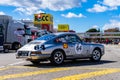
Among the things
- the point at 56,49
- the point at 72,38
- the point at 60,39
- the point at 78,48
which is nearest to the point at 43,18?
the point at 72,38

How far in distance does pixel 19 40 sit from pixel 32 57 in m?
20.1

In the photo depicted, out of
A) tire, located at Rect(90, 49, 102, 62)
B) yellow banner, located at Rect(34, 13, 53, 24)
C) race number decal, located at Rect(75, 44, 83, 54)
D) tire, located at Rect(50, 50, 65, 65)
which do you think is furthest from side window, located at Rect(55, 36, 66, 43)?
yellow banner, located at Rect(34, 13, 53, 24)

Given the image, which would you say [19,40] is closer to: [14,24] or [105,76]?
[14,24]

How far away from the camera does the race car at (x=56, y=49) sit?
14.9 meters

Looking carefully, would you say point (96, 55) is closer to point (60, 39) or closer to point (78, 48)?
point (78, 48)

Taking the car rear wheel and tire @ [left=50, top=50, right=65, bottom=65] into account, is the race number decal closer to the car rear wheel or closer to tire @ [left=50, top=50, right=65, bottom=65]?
tire @ [left=50, top=50, right=65, bottom=65]

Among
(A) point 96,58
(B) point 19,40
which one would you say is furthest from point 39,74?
(B) point 19,40

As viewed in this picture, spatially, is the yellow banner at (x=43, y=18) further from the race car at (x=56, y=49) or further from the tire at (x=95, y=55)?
the race car at (x=56, y=49)

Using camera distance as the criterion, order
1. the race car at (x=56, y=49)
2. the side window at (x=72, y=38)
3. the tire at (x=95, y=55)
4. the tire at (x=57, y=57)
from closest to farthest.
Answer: the race car at (x=56, y=49) → the tire at (x=57, y=57) → the side window at (x=72, y=38) → the tire at (x=95, y=55)

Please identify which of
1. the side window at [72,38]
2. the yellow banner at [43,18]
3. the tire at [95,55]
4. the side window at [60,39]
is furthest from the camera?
the yellow banner at [43,18]

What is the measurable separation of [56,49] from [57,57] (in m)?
0.37

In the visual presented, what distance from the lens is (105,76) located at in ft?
37.1

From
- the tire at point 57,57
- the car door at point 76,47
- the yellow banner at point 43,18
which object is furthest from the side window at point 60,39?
the yellow banner at point 43,18

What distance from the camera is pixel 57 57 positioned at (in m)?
15.3
